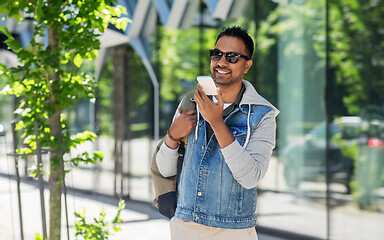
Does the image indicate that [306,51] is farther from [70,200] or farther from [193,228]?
[70,200]

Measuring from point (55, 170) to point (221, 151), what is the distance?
174 cm

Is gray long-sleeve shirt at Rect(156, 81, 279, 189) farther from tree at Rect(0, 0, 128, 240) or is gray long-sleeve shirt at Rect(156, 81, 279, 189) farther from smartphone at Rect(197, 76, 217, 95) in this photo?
tree at Rect(0, 0, 128, 240)

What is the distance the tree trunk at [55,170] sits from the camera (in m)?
3.71

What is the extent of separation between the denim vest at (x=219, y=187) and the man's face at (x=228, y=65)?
0.13 meters

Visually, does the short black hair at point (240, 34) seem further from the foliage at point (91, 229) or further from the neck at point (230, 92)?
the foliage at point (91, 229)

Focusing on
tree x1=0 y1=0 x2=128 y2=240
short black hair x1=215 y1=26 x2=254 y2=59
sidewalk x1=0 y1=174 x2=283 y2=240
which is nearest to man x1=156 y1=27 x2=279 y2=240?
short black hair x1=215 y1=26 x2=254 y2=59

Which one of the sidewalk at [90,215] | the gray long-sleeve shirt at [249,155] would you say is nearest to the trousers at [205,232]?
the gray long-sleeve shirt at [249,155]

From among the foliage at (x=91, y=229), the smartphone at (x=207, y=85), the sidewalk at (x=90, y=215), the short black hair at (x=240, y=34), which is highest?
the short black hair at (x=240, y=34)

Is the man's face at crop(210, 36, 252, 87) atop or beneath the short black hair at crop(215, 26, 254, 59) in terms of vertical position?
beneath

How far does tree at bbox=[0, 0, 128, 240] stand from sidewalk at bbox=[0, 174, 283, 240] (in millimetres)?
1978

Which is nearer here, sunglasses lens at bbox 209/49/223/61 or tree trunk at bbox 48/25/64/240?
sunglasses lens at bbox 209/49/223/61

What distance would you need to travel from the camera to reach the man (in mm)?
2361

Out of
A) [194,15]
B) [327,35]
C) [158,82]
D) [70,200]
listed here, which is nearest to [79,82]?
[327,35]

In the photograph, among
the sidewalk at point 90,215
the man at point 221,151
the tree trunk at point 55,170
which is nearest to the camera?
the man at point 221,151
